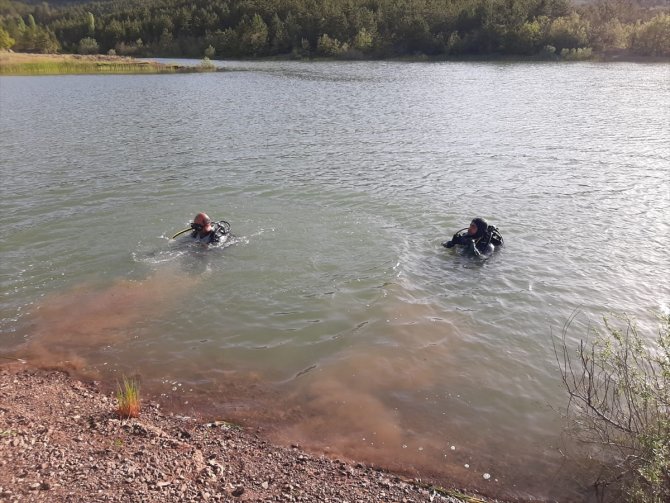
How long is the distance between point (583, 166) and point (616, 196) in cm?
453

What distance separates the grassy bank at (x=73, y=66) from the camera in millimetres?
→ 74625

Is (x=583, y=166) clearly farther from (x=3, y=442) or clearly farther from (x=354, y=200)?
(x=3, y=442)

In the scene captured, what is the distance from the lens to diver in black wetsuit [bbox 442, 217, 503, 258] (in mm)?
13719

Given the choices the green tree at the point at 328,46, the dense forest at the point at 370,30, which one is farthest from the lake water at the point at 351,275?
the green tree at the point at 328,46

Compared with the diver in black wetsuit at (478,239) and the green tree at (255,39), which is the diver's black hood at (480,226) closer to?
the diver in black wetsuit at (478,239)

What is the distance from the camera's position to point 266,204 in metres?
18.4

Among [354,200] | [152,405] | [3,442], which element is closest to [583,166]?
[354,200]

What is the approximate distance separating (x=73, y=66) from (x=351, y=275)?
279 feet

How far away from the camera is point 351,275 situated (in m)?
13.2

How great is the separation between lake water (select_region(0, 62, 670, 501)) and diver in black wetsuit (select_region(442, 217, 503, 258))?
1.28 feet

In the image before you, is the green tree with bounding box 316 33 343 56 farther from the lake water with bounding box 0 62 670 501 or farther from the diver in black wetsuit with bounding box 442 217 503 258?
the diver in black wetsuit with bounding box 442 217 503 258

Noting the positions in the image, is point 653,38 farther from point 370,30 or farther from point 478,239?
point 478,239

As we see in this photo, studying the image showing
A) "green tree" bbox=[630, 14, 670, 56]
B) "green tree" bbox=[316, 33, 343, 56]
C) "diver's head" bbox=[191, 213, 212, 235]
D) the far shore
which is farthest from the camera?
"green tree" bbox=[316, 33, 343, 56]

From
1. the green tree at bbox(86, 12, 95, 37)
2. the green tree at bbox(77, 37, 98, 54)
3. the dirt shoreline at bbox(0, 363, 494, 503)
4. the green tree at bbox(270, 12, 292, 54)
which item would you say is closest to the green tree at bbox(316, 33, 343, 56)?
the green tree at bbox(270, 12, 292, 54)
